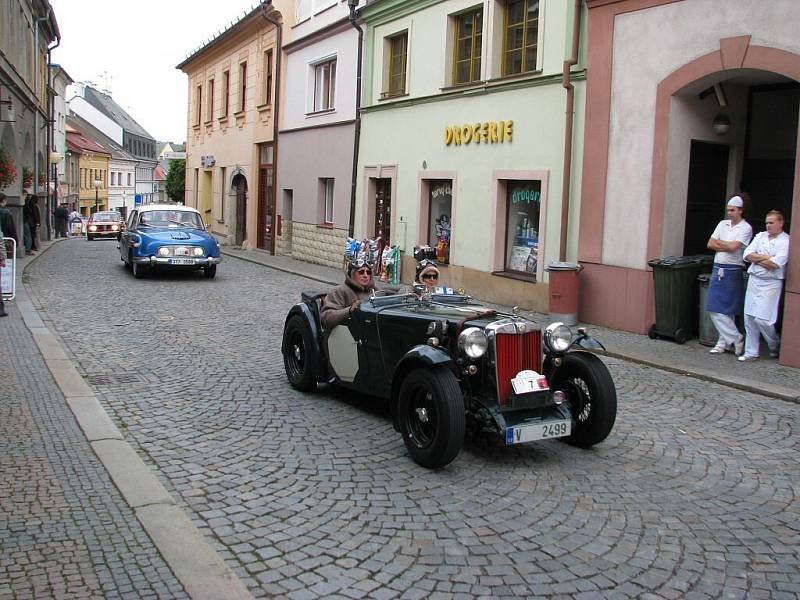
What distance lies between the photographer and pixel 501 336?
18.6 ft

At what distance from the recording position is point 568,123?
13.0 m

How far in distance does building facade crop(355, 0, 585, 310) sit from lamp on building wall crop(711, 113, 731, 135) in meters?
2.06

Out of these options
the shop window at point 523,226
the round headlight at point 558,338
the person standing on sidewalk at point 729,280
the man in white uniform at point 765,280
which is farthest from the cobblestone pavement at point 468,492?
the shop window at point 523,226

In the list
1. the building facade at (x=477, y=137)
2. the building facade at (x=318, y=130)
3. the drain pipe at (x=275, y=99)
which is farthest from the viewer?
the drain pipe at (x=275, y=99)

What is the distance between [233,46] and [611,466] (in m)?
28.1

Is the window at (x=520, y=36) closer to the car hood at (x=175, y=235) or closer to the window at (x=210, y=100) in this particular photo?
the car hood at (x=175, y=235)

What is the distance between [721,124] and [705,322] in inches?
113

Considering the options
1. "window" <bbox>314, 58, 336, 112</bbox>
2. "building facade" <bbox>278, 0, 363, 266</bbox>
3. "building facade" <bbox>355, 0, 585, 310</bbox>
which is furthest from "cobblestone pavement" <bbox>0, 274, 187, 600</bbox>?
"window" <bbox>314, 58, 336, 112</bbox>

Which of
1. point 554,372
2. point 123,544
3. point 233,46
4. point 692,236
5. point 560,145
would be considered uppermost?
point 233,46

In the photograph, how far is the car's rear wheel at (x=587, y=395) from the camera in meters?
5.94

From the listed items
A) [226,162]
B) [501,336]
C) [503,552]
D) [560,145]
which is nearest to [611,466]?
[501,336]

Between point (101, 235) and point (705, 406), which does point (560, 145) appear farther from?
point (101, 235)

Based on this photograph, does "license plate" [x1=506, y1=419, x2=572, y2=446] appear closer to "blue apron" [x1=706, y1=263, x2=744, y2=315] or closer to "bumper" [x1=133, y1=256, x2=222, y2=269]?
"blue apron" [x1=706, y1=263, x2=744, y2=315]

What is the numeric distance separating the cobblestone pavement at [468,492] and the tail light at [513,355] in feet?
1.88
